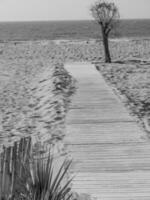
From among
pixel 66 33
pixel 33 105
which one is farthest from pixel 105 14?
pixel 66 33

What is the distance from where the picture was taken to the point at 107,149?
19.6ft

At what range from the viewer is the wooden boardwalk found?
4586 mm

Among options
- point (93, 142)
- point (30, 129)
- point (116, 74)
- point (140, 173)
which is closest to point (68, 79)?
point (116, 74)

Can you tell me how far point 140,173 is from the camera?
16.4ft

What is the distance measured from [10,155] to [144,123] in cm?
553

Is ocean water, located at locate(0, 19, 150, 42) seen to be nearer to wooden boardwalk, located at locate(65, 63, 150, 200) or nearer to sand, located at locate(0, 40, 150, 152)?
sand, located at locate(0, 40, 150, 152)

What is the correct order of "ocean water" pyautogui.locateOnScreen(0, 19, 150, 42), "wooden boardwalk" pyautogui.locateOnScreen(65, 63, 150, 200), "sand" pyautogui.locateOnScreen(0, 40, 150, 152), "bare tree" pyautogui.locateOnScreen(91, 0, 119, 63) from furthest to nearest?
"ocean water" pyautogui.locateOnScreen(0, 19, 150, 42) → "bare tree" pyautogui.locateOnScreen(91, 0, 119, 63) → "sand" pyautogui.locateOnScreen(0, 40, 150, 152) → "wooden boardwalk" pyautogui.locateOnScreen(65, 63, 150, 200)

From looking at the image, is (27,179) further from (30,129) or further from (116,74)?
(116,74)

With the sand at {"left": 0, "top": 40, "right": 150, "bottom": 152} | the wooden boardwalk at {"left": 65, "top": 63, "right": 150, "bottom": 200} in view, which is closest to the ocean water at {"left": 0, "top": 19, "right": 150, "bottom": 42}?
the sand at {"left": 0, "top": 40, "right": 150, "bottom": 152}

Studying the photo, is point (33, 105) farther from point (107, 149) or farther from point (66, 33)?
point (66, 33)

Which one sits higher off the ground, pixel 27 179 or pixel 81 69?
pixel 27 179

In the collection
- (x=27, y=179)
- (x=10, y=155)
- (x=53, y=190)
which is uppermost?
(x=10, y=155)

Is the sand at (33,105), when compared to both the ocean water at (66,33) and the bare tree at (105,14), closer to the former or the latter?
the bare tree at (105,14)

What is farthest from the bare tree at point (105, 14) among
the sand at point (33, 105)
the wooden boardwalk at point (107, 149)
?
the wooden boardwalk at point (107, 149)
